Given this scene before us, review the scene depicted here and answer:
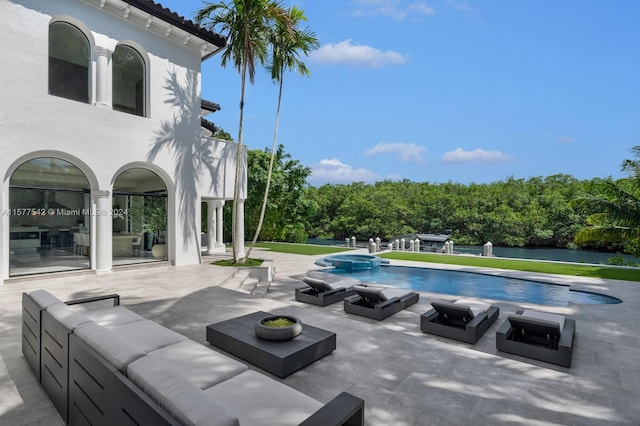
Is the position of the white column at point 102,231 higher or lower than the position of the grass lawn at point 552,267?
higher

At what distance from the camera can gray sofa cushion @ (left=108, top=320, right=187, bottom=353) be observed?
154 inches

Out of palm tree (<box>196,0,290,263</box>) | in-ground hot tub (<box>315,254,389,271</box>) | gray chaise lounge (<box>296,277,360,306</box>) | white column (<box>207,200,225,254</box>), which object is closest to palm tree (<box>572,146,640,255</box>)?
in-ground hot tub (<box>315,254,389,271</box>)

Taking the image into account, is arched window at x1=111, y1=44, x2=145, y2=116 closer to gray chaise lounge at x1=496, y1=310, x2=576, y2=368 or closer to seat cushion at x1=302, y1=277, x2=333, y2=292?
seat cushion at x1=302, y1=277, x2=333, y2=292

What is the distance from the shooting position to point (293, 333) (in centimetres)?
486

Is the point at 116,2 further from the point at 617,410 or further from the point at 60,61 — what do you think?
the point at 617,410

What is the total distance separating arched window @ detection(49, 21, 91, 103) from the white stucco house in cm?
3

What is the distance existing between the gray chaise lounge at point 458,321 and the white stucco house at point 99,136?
33.0ft

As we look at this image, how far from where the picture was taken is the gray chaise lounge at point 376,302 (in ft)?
24.0

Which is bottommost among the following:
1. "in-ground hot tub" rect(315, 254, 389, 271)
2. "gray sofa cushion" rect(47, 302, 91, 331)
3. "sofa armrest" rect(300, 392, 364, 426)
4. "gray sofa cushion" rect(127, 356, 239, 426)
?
"in-ground hot tub" rect(315, 254, 389, 271)

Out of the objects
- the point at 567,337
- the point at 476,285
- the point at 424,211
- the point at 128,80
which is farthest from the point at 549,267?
the point at 424,211

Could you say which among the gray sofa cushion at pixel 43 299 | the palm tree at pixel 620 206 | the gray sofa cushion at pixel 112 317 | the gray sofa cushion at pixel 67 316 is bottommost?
the gray sofa cushion at pixel 112 317

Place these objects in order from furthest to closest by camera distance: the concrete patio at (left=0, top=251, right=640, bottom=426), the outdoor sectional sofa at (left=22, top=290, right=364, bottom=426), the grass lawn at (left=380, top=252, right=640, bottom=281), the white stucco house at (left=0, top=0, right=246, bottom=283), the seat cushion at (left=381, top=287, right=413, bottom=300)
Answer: the grass lawn at (left=380, top=252, right=640, bottom=281), the white stucco house at (left=0, top=0, right=246, bottom=283), the seat cushion at (left=381, top=287, right=413, bottom=300), the concrete patio at (left=0, top=251, right=640, bottom=426), the outdoor sectional sofa at (left=22, top=290, right=364, bottom=426)

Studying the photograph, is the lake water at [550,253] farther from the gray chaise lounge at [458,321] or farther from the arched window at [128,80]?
the gray chaise lounge at [458,321]

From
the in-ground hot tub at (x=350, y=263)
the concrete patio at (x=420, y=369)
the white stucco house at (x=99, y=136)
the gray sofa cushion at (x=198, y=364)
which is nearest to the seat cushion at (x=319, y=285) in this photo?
the concrete patio at (x=420, y=369)
